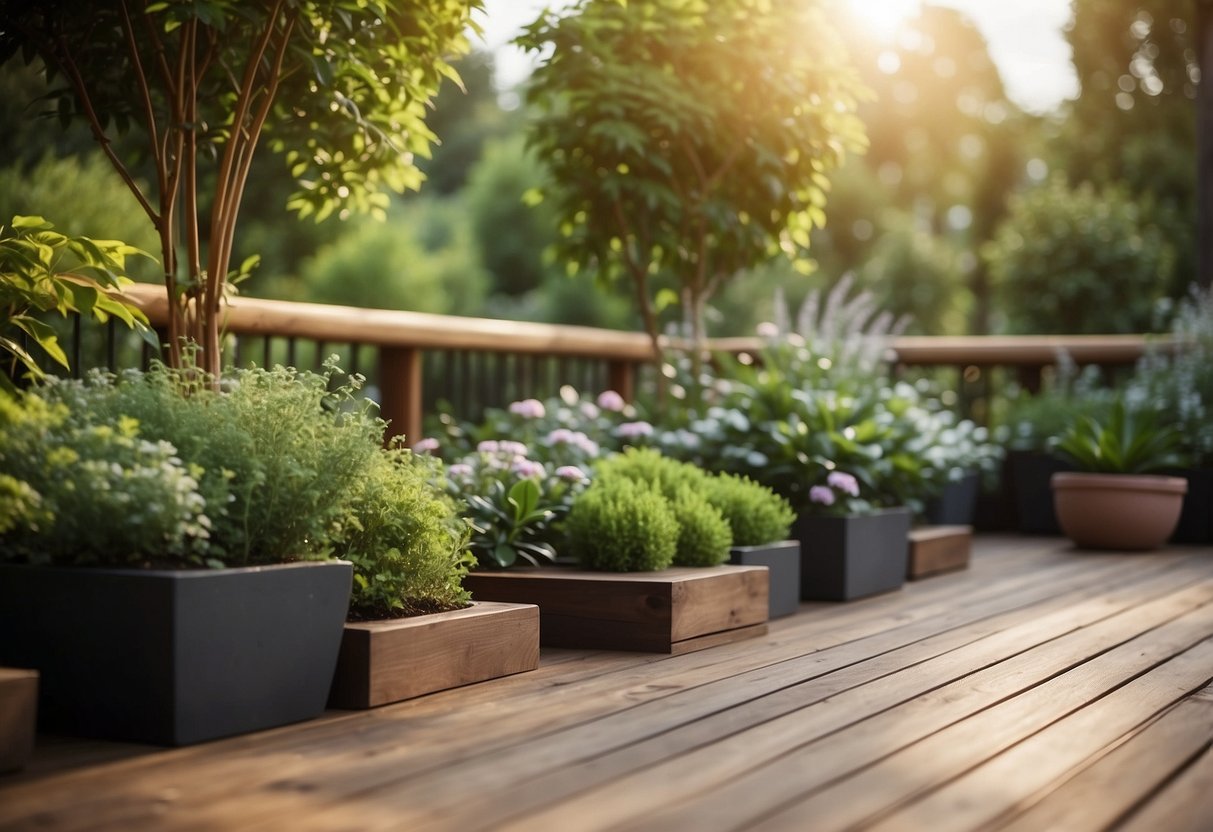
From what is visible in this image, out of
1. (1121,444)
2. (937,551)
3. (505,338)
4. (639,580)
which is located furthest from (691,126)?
(1121,444)

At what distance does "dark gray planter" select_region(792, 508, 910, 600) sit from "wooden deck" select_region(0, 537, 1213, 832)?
862 mm

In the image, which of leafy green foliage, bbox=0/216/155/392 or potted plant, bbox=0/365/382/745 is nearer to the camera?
potted plant, bbox=0/365/382/745

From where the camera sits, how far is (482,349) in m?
4.52

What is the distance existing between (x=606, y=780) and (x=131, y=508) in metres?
0.82

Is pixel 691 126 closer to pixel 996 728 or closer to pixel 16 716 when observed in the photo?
pixel 996 728

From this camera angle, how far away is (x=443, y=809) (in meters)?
1.67

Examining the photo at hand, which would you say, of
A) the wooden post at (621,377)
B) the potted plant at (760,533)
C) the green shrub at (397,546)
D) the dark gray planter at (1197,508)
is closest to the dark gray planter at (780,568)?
the potted plant at (760,533)

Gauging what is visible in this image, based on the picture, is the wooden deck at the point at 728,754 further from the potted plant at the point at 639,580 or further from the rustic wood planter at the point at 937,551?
the rustic wood planter at the point at 937,551

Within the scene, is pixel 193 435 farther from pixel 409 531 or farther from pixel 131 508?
pixel 409 531

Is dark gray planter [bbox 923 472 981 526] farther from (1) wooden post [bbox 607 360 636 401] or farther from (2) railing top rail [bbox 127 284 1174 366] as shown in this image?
(1) wooden post [bbox 607 360 636 401]

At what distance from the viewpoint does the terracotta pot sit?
517 centimetres

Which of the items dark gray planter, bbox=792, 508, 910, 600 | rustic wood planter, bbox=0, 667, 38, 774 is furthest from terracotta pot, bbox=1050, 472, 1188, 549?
rustic wood planter, bbox=0, 667, 38, 774

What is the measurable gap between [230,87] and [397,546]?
144 centimetres

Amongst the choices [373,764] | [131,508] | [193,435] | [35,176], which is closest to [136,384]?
[193,435]
